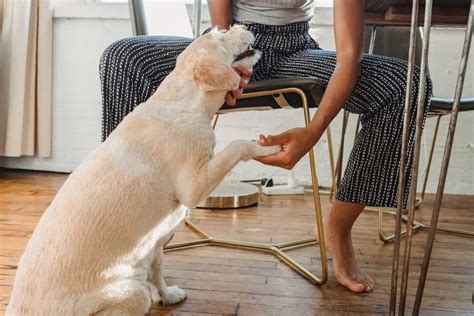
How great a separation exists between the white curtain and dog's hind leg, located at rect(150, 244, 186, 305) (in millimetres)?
2113

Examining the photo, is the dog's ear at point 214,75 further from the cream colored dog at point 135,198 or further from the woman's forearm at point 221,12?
the woman's forearm at point 221,12

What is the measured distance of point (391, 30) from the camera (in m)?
2.52

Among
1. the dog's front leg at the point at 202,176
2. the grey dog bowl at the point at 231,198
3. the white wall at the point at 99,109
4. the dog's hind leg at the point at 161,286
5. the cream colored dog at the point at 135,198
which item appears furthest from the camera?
the white wall at the point at 99,109

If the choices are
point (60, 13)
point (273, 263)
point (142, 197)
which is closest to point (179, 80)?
point (142, 197)

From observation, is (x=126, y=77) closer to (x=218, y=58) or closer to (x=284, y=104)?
(x=218, y=58)

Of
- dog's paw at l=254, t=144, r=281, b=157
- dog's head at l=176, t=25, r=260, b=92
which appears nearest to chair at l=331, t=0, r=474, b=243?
dog's head at l=176, t=25, r=260, b=92

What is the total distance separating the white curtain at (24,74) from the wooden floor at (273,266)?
64cm

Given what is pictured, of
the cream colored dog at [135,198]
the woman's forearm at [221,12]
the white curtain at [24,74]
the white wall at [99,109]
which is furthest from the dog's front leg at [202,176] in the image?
the white curtain at [24,74]

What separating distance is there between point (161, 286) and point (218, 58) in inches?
23.8

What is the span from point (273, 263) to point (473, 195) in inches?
72.7

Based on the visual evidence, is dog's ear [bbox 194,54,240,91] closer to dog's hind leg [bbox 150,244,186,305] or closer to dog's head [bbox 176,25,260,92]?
dog's head [bbox 176,25,260,92]

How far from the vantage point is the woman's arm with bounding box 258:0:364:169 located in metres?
1.19

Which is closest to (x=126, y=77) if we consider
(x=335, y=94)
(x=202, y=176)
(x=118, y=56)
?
(x=118, y=56)

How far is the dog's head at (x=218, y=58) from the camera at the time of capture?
1145 millimetres
